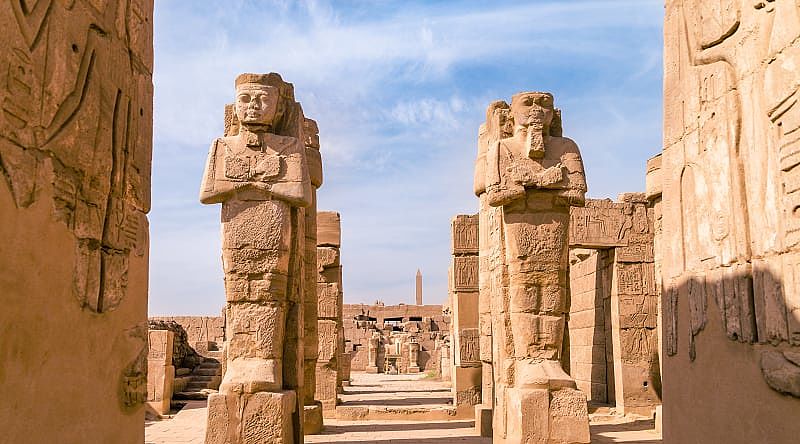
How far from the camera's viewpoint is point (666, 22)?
171 inches

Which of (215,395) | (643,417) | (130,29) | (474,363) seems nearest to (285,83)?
(215,395)

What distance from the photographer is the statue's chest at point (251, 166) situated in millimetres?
7402

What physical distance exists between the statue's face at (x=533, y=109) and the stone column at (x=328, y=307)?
6164 millimetres

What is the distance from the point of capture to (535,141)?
779cm

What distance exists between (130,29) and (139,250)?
1.11m

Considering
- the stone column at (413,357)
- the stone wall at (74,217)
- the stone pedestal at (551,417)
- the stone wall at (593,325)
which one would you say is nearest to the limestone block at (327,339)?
Answer: the stone wall at (593,325)

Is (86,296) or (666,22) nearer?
(86,296)

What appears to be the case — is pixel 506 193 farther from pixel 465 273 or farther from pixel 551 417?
pixel 465 273

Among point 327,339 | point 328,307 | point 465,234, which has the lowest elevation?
point 327,339

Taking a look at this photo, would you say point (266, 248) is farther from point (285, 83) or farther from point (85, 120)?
point (85, 120)

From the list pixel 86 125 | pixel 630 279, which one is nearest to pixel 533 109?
pixel 86 125

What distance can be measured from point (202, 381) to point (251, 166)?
9.06 m

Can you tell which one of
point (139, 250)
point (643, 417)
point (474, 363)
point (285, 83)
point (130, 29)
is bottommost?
point (643, 417)

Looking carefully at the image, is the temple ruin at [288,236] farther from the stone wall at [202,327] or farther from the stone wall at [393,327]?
the stone wall at [202,327]
